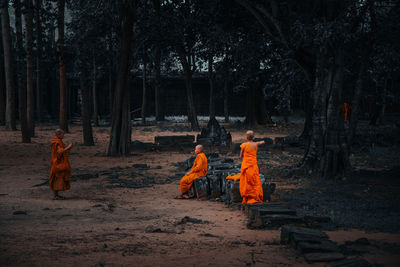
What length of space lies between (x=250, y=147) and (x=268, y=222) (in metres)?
2.09

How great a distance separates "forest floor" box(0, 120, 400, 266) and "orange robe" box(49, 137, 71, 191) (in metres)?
0.37

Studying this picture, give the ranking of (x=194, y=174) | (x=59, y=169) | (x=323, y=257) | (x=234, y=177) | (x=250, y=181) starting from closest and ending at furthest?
(x=323, y=257) < (x=250, y=181) < (x=234, y=177) < (x=59, y=169) < (x=194, y=174)

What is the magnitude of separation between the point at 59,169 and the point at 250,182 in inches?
157

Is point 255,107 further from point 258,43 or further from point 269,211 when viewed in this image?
point 269,211

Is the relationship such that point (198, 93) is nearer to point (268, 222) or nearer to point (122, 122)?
point (122, 122)

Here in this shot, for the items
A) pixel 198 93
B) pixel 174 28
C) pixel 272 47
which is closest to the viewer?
pixel 272 47

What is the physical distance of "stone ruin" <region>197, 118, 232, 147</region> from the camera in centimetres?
1770

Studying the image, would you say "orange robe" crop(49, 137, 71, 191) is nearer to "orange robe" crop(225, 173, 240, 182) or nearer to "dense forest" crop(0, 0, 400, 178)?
"orange robe" crop(225, 173, 240, 182)

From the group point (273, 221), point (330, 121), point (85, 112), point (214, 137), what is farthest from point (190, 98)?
point (273, 221)

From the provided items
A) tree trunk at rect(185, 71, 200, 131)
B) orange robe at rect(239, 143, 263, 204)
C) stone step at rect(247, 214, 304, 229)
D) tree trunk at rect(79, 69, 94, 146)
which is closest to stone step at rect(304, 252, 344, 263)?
stone step at rect(247, 214, 304, 229)

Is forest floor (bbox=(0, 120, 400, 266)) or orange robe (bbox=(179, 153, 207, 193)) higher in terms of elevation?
orange robe (bbox=(179, 153, 207, 193))

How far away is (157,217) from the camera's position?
23.2 ft

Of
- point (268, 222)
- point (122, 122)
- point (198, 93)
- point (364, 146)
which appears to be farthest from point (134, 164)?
point (198, 93)

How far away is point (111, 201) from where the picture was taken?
28.0 ft
